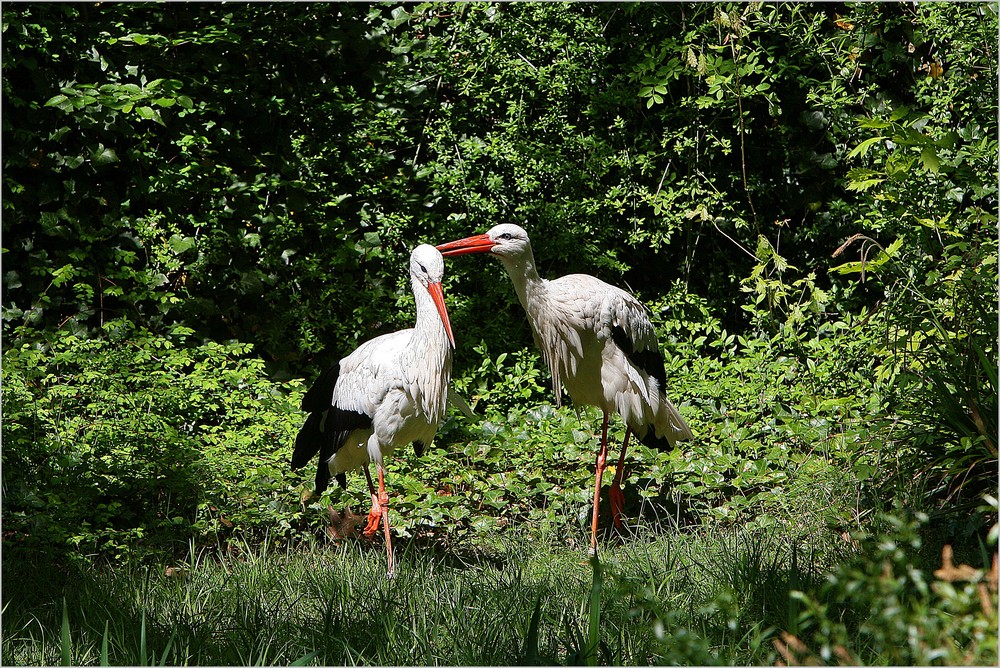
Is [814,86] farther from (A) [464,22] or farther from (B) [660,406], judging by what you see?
(B) [660,406]

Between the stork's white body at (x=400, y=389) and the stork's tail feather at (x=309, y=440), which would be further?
the stork's tail feather at (x=309, y=440)

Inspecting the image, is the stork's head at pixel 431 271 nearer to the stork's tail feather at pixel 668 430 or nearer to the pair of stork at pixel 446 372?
the pair of stork at pixel 446 372

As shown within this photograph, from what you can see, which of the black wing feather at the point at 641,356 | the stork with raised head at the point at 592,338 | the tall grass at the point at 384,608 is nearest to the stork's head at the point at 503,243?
the stork with raised head at the point at 592,338

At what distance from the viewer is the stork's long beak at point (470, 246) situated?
13.2ft

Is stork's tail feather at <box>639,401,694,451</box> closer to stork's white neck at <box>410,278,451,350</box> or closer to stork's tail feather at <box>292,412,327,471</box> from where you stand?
stork's white neck at <box>410,278,451,350</box>

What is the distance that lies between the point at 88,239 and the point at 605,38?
3.39 m

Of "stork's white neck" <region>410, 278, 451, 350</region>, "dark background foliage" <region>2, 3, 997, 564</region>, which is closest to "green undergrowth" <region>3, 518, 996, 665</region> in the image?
"stork's white neck" <region>410, 278, 451, 350</region>

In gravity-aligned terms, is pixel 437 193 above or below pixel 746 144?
below

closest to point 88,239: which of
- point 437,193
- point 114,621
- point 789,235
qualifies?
point 437,193

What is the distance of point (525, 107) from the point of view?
571cm

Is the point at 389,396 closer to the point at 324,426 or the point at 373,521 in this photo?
the point at 324,426

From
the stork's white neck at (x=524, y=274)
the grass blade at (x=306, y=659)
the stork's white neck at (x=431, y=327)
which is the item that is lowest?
the grass blade at (x=306, y=659)

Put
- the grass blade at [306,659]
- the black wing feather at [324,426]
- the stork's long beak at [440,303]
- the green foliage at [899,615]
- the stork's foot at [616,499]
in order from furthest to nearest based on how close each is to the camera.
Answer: the stork's foot at [616,499], the black wing feather at [324,426], the stork's long beak at [440,303], the grass blade at [306,659], the green foliage at [899,615]

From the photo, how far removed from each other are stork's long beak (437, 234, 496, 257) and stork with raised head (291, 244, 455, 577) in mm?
183
